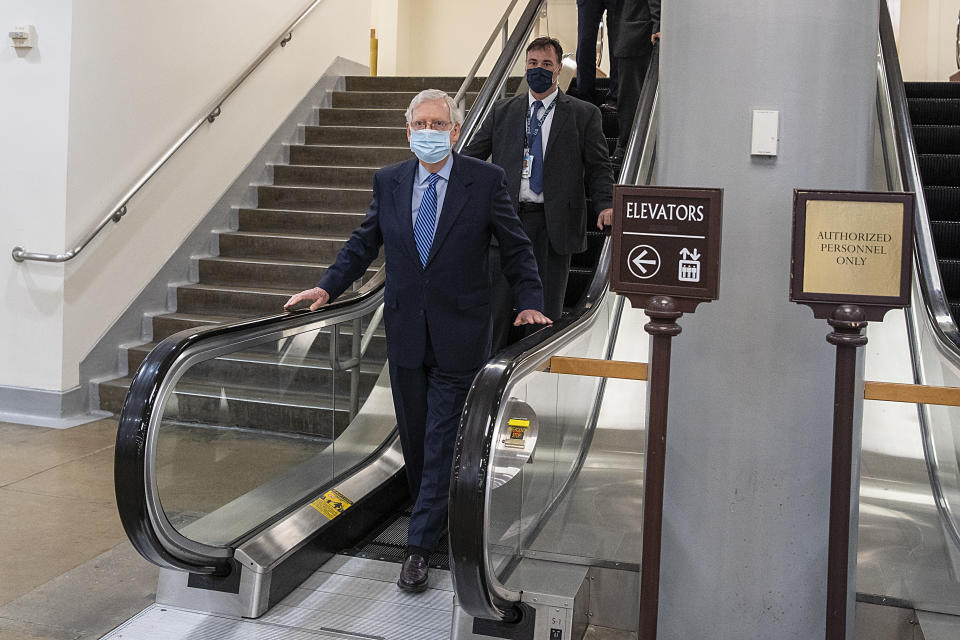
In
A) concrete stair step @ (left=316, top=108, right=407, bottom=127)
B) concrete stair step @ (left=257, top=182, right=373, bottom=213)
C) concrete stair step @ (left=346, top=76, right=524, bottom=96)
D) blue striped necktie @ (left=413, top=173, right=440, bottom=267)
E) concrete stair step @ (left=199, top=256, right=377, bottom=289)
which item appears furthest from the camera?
concrete stair step @ (left=346, top=76, right=524, bottom=96)

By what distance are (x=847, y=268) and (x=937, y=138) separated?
16.3ft

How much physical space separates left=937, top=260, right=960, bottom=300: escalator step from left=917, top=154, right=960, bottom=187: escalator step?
1.12m

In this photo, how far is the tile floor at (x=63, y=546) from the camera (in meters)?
3.26

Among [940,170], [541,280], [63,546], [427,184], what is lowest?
[63,546]

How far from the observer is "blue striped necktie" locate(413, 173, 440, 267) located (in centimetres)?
346

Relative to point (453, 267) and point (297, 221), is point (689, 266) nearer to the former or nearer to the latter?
point (453, 267)

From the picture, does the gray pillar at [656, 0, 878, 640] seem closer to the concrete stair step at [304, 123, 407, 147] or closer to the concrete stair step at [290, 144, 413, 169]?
the concrete stair step at [290, 144, 413, 169]

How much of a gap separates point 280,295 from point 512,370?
4.30 m

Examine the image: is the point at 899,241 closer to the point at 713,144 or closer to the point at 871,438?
the point at 713,144

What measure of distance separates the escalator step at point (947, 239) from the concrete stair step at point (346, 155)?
415 centimetres

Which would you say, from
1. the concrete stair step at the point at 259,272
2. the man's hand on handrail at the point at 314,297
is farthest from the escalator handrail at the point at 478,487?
the concrete stair step at the point at 259,272

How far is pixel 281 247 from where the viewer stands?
24.0 ft

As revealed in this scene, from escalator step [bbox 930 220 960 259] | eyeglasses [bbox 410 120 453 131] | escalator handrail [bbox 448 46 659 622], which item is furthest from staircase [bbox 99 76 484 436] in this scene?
escalator step [bbox 930 220 960 259]

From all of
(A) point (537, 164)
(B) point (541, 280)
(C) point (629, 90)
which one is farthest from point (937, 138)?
(B) point (541, 280)
